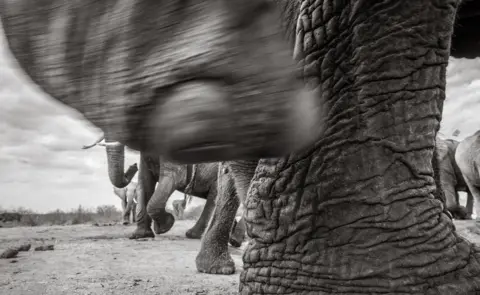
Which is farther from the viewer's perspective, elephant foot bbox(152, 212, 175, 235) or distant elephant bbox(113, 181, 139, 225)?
distant elephant bbox(113, 181, 139, 225)

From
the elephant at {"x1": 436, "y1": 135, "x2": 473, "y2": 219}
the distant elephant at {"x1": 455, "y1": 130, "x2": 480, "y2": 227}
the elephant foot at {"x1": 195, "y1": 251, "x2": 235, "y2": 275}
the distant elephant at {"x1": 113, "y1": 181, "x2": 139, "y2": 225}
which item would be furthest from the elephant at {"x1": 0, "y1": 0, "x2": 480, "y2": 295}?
the distant elephant at {"x1": 113, "y1": 181, "x2": 139, "y2": 225}

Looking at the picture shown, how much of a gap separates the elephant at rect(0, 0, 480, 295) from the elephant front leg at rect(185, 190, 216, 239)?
4704 millimetres

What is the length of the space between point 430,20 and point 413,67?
3.7 inches

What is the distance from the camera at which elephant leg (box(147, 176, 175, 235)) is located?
17.3 ft

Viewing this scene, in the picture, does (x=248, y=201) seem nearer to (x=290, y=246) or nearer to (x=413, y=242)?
(x=290, y=246)

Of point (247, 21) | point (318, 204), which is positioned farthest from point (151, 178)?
point (247, 21)

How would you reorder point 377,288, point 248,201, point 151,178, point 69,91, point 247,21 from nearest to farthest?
point 247,21, point 69,91, point 377,288, point 248,201, point 151,178

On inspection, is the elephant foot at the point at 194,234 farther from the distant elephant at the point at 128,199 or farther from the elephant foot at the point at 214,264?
the distant elephant at the point at 128,199

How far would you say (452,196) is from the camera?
335 inches

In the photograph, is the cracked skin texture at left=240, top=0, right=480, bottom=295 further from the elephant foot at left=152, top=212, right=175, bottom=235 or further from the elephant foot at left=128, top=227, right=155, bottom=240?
the elephant foot at left=128, top=227, right=155, bottom=240

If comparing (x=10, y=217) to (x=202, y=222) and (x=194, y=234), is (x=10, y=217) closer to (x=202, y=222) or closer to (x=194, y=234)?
(x=202, y=222)

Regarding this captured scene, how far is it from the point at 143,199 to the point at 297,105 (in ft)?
18.4

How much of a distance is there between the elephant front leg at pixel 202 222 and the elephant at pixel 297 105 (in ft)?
15.4

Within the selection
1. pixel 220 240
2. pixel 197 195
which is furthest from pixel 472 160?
pixel 220 240
